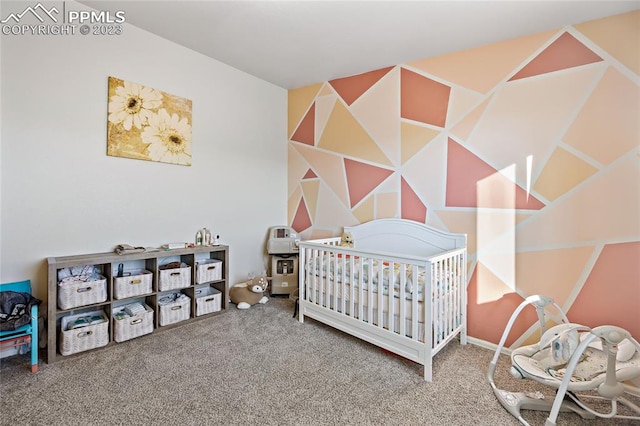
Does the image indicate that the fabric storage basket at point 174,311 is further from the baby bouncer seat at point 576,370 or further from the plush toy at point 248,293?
the baby bouncer seat at point 576,370

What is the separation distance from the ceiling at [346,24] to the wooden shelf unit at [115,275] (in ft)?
6.48

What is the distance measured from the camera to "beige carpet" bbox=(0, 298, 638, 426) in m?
1.51

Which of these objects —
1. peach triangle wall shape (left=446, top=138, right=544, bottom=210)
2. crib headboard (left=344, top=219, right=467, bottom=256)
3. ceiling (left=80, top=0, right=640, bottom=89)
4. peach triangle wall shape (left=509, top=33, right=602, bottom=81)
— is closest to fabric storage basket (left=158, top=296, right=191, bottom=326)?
crib headboard (left=344, top=219, right=467, bottom=256)

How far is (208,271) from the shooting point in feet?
9.17

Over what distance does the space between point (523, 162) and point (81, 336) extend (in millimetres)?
3633

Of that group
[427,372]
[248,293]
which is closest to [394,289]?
[427,372]

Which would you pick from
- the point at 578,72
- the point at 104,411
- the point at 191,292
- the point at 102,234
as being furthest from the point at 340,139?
the point at 104,411

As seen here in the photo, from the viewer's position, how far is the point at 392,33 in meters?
2.38

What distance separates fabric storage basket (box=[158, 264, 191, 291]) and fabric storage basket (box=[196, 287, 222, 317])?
23cm

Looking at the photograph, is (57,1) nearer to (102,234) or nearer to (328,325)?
(102,234)

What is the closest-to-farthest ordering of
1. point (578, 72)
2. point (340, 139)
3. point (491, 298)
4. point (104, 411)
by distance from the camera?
point (104, 411)
point (578, 72)
point (491, 298)
point (340, 139)

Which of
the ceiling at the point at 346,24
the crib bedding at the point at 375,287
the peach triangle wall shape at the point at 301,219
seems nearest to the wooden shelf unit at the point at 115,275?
the crib bedding at the point at 375,287

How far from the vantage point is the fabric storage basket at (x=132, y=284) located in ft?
7.42

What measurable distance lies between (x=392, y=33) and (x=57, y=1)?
2.59 meters
